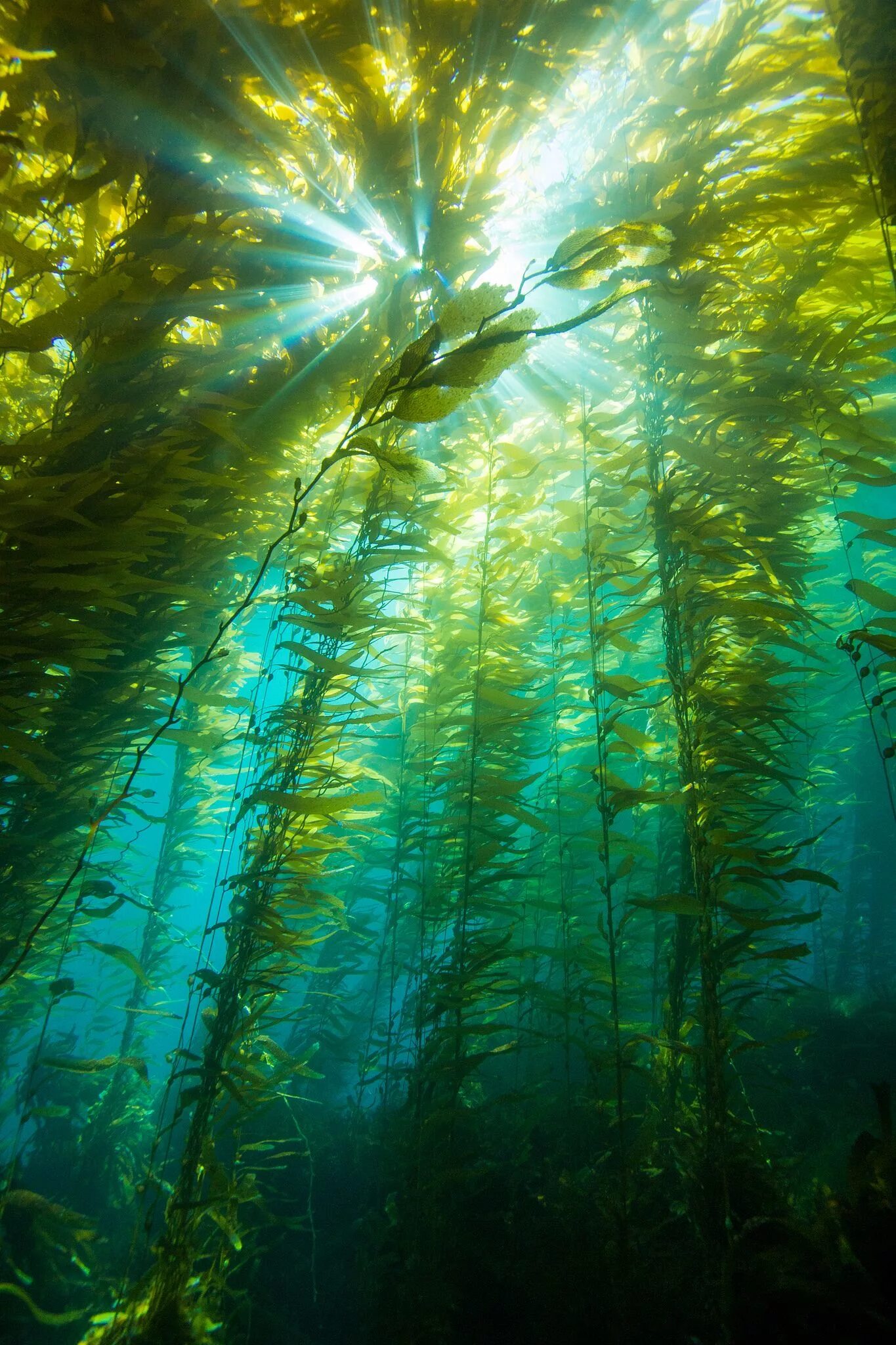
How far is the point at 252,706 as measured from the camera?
194 cm

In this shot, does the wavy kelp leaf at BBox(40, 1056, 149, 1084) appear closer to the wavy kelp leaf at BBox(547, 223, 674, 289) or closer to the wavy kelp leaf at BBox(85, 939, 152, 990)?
the wavy kelp leaf at BBox(85, 939, 152, 990)

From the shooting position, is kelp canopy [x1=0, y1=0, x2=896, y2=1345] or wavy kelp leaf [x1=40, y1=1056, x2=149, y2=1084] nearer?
kelp canopy [x1=0, y1=0, x2=896, y2=1345]

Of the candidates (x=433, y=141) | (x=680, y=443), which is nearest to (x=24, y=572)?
(x=433, y=141)

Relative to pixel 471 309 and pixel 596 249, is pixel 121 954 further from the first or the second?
pixel 596 249

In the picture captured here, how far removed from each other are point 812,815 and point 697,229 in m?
7.85

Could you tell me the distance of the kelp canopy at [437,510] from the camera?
141 centimetres

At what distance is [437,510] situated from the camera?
228cm

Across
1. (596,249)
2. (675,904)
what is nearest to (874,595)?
(675,904)

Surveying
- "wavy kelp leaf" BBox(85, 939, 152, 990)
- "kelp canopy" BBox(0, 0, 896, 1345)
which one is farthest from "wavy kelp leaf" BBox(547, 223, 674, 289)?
"wavy kelp leaf" BBox(85, 939, 152, 990)

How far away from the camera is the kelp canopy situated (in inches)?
55.4

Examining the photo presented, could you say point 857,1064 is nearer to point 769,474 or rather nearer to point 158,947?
point 769,474

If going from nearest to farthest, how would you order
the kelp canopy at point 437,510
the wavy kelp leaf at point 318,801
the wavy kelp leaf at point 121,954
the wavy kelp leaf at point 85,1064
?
the kelp canopy at point 437,510 → the wavy kelp leaf at point 318,801 → the wavy kelp leaf at point 85,1064 → the wavy kelp leaf at point 121,954

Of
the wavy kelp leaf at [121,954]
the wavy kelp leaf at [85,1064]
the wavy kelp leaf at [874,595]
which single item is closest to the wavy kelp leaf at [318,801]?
the wavy kelp leaf at [121,954]

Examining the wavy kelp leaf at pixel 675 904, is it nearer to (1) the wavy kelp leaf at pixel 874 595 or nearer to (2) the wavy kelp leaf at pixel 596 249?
(1) the wavy kelp leaf at pixel 874 595
